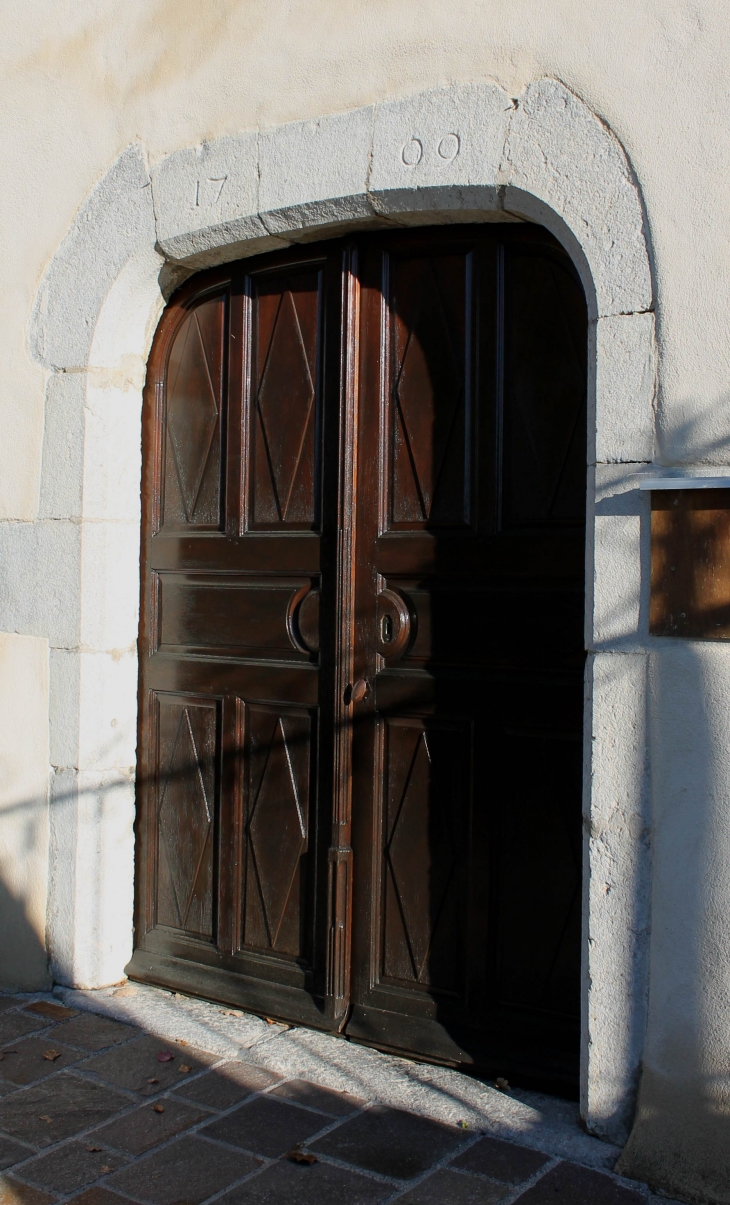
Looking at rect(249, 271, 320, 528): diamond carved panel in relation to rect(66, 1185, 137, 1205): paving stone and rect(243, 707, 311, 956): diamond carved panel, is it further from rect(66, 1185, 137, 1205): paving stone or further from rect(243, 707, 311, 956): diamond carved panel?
rect(66, 1185, 137, 1205): paving stone

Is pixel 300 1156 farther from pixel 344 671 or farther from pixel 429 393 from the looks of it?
pixel 429 393

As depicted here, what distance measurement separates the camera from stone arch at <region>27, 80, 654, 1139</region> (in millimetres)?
2629

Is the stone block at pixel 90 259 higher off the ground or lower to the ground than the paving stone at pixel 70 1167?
higher

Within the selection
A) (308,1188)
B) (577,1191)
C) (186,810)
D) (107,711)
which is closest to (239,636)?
(107,711)

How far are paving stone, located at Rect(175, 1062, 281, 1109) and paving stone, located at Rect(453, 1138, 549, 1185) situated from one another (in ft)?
2.20

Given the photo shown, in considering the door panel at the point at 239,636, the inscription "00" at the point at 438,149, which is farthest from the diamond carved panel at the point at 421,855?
the inscription "00" at the point at 438,149

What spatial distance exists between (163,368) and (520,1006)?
2.51 m

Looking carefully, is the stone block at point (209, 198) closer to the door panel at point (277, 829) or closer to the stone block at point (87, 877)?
the door panel at point (277, 829)

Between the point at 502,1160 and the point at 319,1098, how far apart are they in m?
0.57

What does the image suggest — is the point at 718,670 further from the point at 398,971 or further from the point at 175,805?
the point at 175,805

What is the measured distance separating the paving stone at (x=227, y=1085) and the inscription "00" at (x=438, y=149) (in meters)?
2.69

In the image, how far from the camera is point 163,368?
12.6 ft

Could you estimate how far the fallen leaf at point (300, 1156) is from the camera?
258cm

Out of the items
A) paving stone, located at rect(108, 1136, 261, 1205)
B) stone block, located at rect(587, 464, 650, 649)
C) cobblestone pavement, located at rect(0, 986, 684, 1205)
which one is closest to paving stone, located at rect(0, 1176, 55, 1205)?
cobblestone pavement, located at rect(0, 986, 684, 1205)
